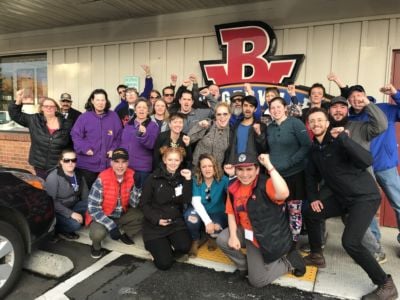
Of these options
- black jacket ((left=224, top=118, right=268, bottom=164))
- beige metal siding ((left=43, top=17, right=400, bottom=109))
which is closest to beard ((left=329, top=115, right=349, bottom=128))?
black jacket ((left=224, top=118, right=268, bottom=164))

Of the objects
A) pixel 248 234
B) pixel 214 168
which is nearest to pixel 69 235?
pixel 214 168

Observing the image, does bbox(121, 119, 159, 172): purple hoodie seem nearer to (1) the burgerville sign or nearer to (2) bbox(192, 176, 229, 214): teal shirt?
(2) bbox(192, 176, 229, 214): teal shirt

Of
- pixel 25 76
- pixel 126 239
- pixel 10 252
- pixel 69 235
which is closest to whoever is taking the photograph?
pixel 10 252

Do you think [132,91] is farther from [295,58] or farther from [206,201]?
[295,58]

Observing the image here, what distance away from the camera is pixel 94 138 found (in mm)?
4270

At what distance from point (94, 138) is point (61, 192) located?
0.76m

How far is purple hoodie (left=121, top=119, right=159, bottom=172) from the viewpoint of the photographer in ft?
13.6

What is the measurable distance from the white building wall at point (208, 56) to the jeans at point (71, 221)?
278 centimetres

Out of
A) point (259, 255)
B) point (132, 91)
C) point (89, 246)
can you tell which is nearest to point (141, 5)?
point (132, 91)

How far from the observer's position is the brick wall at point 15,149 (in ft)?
21.9

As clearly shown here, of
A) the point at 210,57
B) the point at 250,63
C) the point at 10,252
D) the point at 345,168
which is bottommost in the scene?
the point at 10,252

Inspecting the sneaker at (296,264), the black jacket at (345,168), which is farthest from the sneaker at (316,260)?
the black jacket at (345,168)

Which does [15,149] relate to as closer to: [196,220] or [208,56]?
Answer: [208,56]

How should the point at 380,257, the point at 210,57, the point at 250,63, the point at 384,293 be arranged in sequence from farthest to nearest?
the point at 210,57, the point at 250,63, the point at 380,257, the point at 384,293
